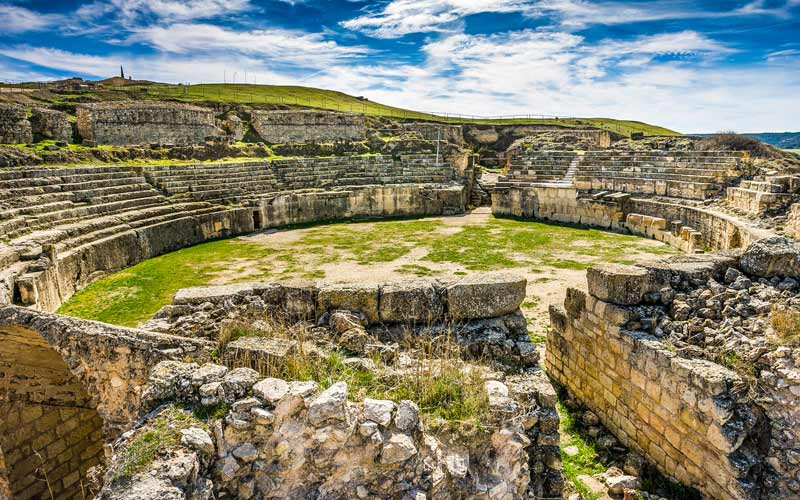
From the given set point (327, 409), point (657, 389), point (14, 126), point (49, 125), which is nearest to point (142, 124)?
point (49, 125)

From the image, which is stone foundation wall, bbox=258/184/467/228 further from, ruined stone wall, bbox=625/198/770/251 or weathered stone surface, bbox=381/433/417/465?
weathered stone surface, bbox=381/433/417/465

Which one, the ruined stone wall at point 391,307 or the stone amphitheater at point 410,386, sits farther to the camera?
the ruined stone wall at point 391,307

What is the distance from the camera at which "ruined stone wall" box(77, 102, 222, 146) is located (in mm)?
20516

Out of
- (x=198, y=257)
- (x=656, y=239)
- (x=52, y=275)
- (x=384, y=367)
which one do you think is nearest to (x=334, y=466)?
(x=384, y=367)

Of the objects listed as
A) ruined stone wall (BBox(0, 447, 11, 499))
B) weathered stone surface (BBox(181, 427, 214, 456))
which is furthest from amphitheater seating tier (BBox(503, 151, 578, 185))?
weathered stone surface (BBox(181, 427, 214, 456))

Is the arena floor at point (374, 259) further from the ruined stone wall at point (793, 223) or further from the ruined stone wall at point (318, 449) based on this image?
the ruined stone wall at point (318, 449)

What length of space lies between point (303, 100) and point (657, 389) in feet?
134

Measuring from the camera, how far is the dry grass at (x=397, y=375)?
12.0 ft

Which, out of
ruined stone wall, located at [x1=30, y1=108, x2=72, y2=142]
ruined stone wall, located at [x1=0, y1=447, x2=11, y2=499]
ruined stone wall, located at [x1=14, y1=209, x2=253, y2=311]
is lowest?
ruined stone wall, located at [x1=0, y1=447, x2=11, y2=499]

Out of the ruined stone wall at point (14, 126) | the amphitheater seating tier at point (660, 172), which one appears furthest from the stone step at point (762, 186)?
the ruined stone wall at point (14, 126)

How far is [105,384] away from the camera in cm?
455

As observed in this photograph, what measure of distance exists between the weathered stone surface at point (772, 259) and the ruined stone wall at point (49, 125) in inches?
859

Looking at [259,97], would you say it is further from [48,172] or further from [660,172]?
[660,172]

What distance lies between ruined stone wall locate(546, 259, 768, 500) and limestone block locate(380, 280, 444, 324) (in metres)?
2.07
